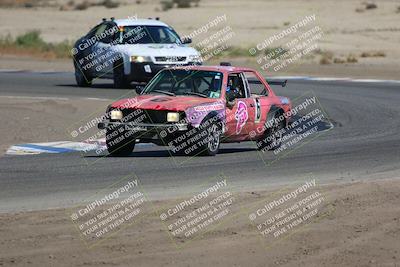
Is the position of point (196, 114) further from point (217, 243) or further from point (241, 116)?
point (217, 243)

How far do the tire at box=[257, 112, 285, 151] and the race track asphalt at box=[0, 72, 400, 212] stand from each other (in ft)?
0.61

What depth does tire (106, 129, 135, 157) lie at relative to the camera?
15.0 meters

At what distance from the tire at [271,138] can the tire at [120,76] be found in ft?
31.4

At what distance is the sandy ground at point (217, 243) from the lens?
8883 mm

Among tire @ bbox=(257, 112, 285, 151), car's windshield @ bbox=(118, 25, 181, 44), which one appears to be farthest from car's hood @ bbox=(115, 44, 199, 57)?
tire @ bbox=(257, 112, 285, 151)

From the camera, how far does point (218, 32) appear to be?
52.4 metres

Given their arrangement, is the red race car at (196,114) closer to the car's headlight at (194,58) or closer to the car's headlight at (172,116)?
the car's headlight at (172,116)

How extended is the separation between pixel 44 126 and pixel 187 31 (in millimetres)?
35090

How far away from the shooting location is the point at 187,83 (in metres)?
15.8

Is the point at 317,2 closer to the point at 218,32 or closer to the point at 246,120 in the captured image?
the point at 218,32

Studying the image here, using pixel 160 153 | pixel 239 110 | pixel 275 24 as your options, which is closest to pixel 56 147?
pixel 160 153

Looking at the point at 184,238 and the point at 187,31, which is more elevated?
the point at 184,238

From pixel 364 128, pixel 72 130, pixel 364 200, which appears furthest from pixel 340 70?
pixel 364 200

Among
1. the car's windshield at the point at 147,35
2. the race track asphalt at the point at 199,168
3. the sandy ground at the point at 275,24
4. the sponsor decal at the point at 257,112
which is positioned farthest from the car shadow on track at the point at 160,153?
the sandy ground at the point at 275,24
